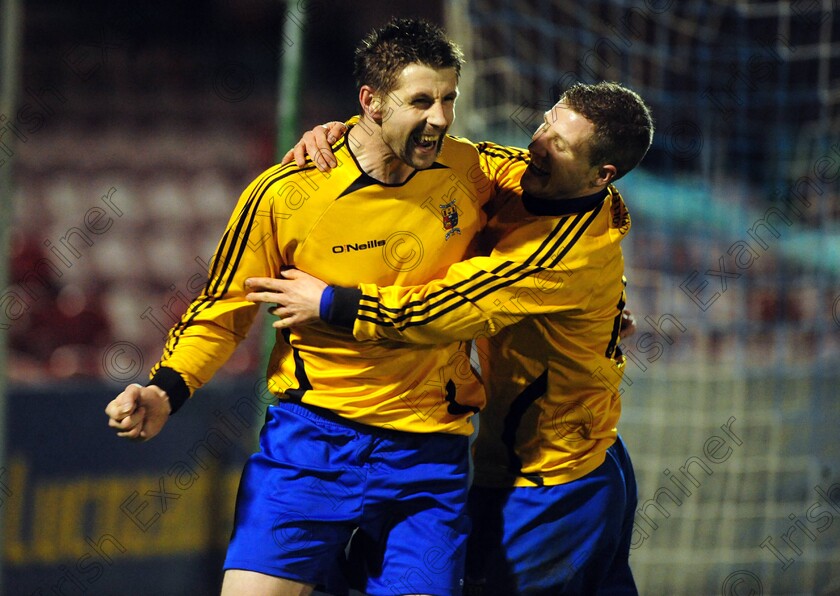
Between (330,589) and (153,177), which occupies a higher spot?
(153,177)

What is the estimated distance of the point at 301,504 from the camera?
2.67 metres

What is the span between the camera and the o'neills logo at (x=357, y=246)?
2.71 metres

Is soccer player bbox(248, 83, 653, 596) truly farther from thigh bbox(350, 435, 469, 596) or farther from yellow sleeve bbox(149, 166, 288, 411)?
thigh bbox(350, 435, 469, 596)

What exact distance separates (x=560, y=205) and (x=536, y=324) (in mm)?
320

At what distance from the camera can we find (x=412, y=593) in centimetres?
262

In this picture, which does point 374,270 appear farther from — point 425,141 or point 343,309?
point 425,141

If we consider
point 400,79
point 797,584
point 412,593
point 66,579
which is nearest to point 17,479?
point 66,579

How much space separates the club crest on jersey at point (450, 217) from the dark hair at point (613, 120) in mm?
366

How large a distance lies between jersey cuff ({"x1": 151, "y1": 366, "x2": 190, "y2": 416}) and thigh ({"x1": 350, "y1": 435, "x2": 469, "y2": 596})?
50 centimetres

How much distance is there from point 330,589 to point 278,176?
1075mm

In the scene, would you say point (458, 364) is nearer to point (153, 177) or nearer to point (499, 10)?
point (499, 10)

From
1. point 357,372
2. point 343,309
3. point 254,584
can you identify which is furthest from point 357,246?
point 254,584

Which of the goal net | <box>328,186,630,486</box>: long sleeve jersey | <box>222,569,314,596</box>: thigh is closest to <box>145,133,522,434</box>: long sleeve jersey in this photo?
<box>328,186,630,486</box>: long sleeve jersey

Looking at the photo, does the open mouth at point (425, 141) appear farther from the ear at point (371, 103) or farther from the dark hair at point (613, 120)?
the dark hair at point (613, 120)
